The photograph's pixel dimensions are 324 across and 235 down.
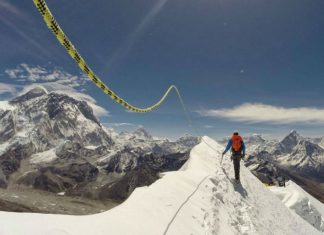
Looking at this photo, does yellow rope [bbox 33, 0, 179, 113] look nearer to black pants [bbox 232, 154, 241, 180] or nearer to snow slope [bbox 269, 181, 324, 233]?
black pants [bbox 232, 154, 241, 180]

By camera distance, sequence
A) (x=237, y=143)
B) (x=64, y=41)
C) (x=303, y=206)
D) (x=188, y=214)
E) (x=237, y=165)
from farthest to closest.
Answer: (x=303, y=206)
(x=237, y=143)
(x=237, y=165)
(x=188, y=214)
(x=64, y=41)

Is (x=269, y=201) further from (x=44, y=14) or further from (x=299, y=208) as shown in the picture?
(x=299, y=208)

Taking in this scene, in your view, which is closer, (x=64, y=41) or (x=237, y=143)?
(x=64, y=41)

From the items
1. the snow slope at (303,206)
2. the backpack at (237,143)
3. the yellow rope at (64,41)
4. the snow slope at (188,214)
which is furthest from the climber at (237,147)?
the snow slope at (303,206)

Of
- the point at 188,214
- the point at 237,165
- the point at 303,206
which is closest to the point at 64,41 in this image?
the point at 188,214

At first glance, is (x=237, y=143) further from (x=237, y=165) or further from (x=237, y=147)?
(x=237, y=165)

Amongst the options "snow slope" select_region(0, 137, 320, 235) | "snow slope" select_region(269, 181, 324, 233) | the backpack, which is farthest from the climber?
"snow slope" select_region(269, 181, 324, 233)

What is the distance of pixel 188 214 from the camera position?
13.2 metres

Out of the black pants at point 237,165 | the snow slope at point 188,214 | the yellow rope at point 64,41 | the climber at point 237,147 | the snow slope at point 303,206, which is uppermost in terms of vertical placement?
the yellow rope at point 64,41

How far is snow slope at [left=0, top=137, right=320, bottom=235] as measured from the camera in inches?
340

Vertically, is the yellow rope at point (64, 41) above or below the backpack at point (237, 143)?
above

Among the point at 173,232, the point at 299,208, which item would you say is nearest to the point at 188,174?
the point at 173,232

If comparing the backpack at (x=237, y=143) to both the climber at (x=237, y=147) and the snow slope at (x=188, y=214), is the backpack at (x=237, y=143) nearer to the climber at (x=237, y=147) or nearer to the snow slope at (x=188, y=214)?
the climber at (x=237, y=147)

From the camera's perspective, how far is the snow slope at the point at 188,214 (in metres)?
8.65
